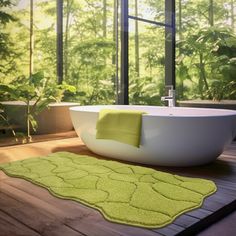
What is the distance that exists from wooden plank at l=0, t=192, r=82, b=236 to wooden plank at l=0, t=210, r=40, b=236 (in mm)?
24

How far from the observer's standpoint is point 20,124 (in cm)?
412

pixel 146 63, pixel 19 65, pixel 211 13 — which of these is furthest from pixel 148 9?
pixel 19 65

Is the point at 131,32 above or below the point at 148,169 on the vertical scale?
above

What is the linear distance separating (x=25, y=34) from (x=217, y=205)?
3.63 meters

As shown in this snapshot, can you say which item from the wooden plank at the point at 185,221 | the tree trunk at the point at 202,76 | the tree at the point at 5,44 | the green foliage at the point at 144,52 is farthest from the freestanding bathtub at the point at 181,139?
the tree trunk at the point at 202,76

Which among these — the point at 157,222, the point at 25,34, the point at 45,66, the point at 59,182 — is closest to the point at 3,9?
the point at 25,34

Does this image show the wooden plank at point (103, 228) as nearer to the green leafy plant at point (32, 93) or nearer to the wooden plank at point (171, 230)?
the wooden plank at point (171, 230)

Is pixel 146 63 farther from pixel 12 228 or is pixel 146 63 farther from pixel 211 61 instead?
pixel 12 228

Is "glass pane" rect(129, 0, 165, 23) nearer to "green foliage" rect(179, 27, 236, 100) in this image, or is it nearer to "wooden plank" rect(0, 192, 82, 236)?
"green foliage" rect(179, 27, 236, 100)

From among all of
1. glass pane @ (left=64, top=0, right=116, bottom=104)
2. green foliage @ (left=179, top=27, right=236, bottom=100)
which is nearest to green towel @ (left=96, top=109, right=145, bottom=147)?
glass pane @ (left=64, top=0, right=116, bottom=104)

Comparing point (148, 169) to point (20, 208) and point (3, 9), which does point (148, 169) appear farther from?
point (3, 9)

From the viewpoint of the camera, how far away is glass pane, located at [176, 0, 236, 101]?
5.33 meters

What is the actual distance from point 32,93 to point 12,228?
2.63 m

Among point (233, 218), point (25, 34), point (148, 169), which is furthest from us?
point (25, 34)
